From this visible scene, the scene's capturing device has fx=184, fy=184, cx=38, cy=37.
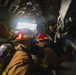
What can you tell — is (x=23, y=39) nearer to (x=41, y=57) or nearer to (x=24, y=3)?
(x=41, y=57)

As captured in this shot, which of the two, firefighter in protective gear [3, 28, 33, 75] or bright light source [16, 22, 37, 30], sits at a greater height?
bright light source [16, 22, 37, 30]

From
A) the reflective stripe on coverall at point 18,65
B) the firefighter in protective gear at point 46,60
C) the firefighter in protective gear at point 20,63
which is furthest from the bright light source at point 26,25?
the reflective stripe on coverall at point 18,65

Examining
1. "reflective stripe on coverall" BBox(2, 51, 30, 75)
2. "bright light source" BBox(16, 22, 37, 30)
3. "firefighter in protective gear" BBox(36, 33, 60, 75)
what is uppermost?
"bright light source" BBox(16, 22, 37, 30)

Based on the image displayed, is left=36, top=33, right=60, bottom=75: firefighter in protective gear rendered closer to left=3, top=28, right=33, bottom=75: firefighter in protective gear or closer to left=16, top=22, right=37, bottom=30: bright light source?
left=3, top=28, right=33, bottom=75: firefighter in protective gear

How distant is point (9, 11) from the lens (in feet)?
26.4

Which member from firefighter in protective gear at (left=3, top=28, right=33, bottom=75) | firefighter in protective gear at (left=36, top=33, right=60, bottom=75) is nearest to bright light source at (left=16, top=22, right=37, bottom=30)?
firefighter in protective gear at (left=36, top=33, right=60, bottom=75)

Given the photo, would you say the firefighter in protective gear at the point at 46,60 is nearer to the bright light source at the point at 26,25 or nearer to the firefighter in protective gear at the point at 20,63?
the firefighter in protective gear at the point at 20,63

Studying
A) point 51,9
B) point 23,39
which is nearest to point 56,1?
point 51,9

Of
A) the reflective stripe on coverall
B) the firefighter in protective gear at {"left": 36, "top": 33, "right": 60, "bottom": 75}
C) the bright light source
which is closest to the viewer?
the reflective stripe on coverall

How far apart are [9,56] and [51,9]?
11.1ft

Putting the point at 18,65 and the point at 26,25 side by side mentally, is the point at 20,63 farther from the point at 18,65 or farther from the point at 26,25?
the point at 26,25

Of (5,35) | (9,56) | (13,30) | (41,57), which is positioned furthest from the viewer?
(13,30)

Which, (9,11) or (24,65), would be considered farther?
(9,11)

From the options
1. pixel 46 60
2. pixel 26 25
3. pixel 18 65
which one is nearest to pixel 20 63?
pixel 18 65
